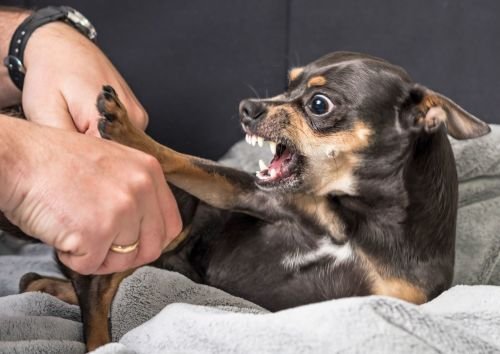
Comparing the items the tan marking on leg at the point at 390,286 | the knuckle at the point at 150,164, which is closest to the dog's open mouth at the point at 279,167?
the tan marking on leg at the point at 390,286

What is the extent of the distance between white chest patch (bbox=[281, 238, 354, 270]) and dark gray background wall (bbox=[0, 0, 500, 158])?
919mm

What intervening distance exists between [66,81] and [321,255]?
694mm


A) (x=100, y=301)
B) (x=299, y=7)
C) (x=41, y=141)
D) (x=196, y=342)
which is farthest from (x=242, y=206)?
(x=299, y=7)

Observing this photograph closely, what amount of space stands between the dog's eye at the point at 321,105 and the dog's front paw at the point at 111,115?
1.45ft

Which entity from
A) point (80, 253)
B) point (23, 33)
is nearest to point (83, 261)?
point (80, 253)

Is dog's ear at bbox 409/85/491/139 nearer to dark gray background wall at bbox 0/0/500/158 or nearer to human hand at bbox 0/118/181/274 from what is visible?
human hand at bbox 0/118/181/274

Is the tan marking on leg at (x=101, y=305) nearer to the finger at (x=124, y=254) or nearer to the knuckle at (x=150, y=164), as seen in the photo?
the finger at (x=124, y=254)

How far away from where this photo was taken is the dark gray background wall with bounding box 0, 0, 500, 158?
2.43 metres

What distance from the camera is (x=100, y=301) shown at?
166 cm

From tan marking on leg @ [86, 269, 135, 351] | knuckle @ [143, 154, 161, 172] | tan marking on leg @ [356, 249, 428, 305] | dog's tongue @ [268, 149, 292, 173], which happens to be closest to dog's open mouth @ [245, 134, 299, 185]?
dog's tongue @ [268, 149, 292, 173]

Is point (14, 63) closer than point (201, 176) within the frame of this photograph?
No

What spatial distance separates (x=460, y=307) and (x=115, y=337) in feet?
2.36

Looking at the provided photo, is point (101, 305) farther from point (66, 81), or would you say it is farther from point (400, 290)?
point (400, 290)

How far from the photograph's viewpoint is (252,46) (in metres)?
2.52
